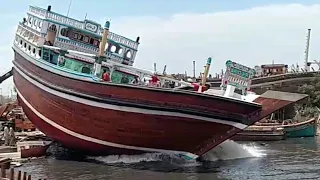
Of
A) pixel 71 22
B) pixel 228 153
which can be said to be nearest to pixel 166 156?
pixel 228 153

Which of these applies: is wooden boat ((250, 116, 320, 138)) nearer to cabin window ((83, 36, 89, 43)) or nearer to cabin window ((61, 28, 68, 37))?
cabin window ((83, 36, 89, 43))

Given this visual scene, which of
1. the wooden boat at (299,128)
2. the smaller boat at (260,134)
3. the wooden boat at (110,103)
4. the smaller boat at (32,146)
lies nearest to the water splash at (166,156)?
the wooden boat at (110,103)

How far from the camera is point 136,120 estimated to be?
76.1 ft

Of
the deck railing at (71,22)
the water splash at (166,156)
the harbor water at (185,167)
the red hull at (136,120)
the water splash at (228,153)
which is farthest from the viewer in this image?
the deck railing at (71,22)

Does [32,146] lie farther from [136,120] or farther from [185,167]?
[185,167]

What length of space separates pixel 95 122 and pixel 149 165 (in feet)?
11.8

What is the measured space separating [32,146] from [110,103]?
264 inches

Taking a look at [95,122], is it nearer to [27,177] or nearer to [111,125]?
[111,125]

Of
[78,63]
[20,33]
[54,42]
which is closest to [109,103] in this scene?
[78,63]

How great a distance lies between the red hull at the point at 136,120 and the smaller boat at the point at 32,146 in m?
1.78

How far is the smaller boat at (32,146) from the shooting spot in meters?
26.7

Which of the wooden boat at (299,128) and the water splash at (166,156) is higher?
the wooden boat at (299,128)

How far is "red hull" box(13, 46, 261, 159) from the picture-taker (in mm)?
22391

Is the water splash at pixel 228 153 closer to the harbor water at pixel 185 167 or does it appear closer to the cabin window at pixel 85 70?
the harbor water at pixel 185 167
